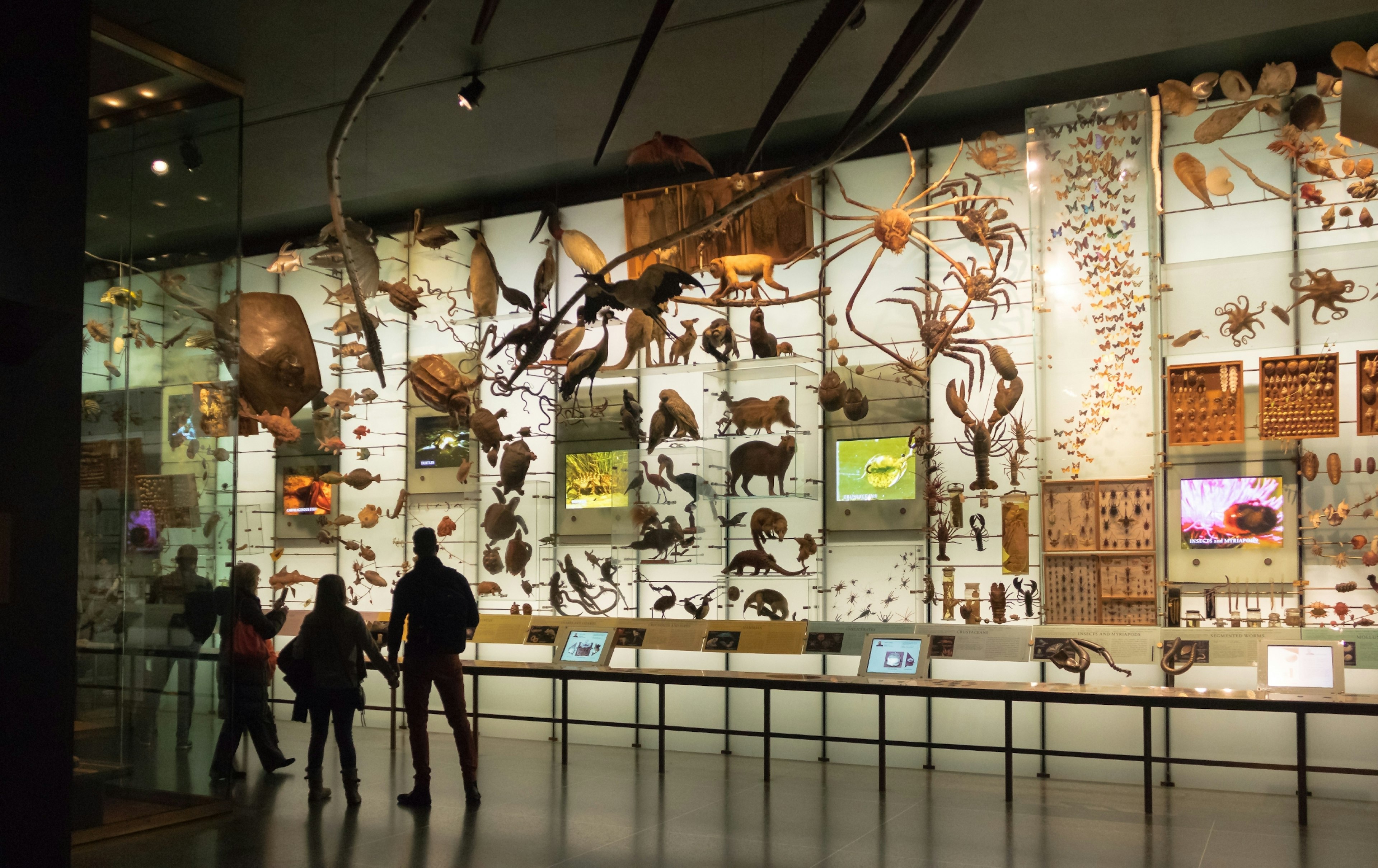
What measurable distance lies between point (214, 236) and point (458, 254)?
5.04 metres

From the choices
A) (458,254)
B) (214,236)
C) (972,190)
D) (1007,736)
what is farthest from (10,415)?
(458,254)

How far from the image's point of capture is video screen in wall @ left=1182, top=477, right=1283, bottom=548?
7617mm

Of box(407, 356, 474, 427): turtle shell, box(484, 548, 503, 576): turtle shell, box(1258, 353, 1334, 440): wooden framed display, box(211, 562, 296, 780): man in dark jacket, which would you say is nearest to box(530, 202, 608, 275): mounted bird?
box(211, 562, 296, 780): man in dark jacket

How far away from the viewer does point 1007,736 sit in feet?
23.3

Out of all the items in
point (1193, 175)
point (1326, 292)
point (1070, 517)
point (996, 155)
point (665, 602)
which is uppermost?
point (996, 155)

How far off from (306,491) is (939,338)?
6.77 meters

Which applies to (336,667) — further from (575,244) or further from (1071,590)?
(1071,590)

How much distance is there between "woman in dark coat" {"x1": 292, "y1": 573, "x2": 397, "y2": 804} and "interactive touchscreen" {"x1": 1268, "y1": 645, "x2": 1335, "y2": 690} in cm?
547

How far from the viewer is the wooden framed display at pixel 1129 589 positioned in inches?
309

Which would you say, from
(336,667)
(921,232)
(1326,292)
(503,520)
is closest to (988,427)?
(921,232)

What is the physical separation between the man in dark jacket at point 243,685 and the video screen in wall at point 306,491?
10.0 feet

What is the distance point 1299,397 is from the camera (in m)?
7.53

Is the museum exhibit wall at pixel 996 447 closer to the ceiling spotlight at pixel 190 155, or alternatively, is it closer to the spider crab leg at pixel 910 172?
the spider crab leg at pixel 910 172

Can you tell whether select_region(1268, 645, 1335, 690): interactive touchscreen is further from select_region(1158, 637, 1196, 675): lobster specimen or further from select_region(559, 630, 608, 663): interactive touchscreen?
select_region(559, 630, 608, 663): interactive touchscreen
